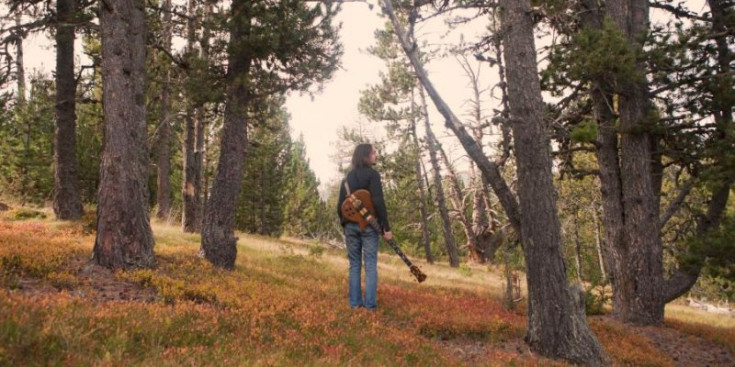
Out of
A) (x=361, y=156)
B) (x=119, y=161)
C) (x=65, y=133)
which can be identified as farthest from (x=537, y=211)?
(x=65, y=133)

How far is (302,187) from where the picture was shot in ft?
149

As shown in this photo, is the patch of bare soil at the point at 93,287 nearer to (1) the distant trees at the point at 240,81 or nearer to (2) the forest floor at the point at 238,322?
(2) the forest floor at the point at 238,322

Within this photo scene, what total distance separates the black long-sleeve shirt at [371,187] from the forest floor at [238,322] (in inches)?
60.9

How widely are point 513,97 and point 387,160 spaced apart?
17.2m

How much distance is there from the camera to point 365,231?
7.43 m

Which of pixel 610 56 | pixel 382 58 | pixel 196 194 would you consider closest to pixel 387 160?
pixel 382 58

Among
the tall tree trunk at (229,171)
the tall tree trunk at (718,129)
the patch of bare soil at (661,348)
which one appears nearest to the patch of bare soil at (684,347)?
the patch of bare soil at (661,348)

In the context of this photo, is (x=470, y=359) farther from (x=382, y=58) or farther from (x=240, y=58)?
(x=382, y=58)

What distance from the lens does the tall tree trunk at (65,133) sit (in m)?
13.2

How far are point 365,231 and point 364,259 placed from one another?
0.46m

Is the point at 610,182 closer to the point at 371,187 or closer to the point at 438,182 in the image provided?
the point at 371,187

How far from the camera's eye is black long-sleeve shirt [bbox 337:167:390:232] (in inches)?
289

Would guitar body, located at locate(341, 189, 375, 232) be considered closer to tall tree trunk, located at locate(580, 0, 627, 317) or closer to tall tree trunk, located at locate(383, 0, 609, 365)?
tall tree trunk, located at locate(383, 0, 609, 365)

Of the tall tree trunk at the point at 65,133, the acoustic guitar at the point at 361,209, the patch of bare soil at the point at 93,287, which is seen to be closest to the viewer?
Result: the patch of bare soil at the point at 93,287
